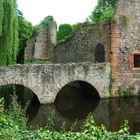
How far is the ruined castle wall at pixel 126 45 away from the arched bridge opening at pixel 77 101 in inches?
54.9

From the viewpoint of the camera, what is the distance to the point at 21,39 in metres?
36.4

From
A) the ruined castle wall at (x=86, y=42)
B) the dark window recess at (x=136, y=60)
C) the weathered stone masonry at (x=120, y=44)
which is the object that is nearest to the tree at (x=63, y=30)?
the ruined castle wall at (x=86, y=42)

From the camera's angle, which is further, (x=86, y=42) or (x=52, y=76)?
(x=86, y=42)

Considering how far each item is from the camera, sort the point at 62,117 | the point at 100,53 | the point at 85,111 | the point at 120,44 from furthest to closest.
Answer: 1. the point at 100,53
2. the point at 120,44
3. the point at 85,111
4. the point at 62,117

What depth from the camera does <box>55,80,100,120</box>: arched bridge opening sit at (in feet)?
53.2

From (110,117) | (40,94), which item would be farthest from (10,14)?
(110,117)

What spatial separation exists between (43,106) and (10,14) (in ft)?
13.8

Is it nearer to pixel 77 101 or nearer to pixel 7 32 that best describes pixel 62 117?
pixel 77 101

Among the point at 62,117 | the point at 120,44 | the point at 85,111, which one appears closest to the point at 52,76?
the point at 85,111

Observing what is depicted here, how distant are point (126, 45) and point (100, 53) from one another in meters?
1.41

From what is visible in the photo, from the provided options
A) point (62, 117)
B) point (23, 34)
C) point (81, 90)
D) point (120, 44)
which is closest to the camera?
point (62, 117)

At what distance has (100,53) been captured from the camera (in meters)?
21.2

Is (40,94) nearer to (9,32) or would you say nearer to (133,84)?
(9,32)

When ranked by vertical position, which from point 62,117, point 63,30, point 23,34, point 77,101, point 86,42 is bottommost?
point 62,117
